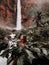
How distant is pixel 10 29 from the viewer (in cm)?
376

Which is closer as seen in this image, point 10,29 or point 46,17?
point 46,17

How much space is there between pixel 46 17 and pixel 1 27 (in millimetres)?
831

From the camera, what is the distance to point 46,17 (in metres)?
3.47

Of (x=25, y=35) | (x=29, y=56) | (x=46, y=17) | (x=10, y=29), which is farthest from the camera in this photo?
(x=10, y=29)

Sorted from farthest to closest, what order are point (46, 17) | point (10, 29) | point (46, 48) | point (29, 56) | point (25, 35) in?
point (10, 29), point (46, 17), point (25, 35), point (46, 48), point (29, 56)

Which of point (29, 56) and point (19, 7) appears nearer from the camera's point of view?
point (29, 56)

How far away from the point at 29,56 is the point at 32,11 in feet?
4.88

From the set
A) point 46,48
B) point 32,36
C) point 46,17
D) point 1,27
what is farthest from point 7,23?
point 46,48

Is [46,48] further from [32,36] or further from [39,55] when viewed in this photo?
[32,36]

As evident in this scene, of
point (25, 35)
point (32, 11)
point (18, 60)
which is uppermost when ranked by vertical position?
point (32, 11)

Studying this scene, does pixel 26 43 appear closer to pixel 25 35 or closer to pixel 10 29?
pixel 25 35

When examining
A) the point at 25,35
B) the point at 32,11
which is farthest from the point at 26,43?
the point at 32,11

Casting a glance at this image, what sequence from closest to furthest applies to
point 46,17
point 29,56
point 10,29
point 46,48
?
1. point 29,56
2. point 46,48
3. point 46,17
4. point 10,29

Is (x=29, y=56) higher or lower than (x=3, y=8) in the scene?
lower
